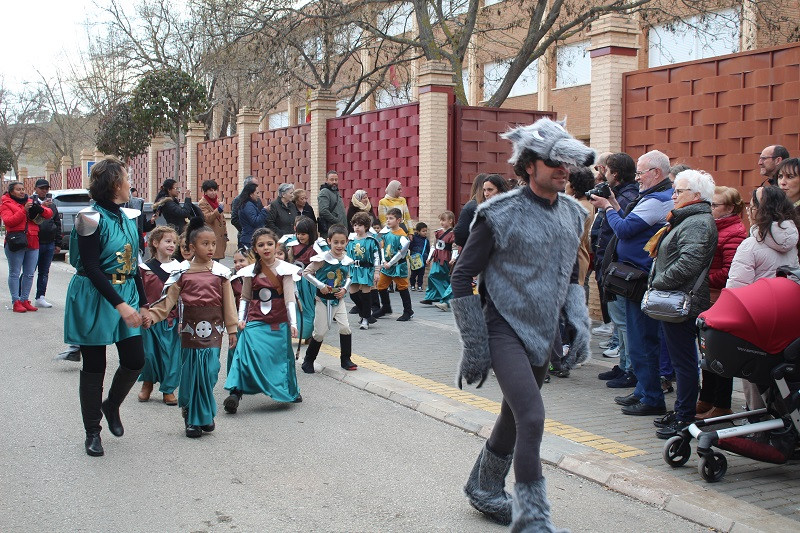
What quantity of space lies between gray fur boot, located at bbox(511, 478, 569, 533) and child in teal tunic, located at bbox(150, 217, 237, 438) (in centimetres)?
305

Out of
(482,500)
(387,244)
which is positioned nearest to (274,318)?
(482,500)

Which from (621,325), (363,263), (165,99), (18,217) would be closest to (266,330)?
(621,325)

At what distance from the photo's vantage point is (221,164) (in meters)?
28.0

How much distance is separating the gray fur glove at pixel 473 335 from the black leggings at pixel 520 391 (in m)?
0.07

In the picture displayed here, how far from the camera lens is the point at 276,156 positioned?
79.3 ft

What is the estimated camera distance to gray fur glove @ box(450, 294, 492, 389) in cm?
428

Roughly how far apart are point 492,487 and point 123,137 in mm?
30065

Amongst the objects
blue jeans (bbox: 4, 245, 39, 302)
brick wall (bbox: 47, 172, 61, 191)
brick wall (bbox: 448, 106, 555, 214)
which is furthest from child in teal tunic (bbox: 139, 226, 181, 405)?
→ brick wall (bbox: 47, 172, 61, 191)

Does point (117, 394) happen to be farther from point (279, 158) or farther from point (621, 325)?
point (279, 158)

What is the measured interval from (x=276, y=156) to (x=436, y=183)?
819 cm

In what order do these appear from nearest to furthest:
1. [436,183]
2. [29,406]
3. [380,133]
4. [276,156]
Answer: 1. [29,406]
2. [436,183]
3. [380,133]
4. [276,156]

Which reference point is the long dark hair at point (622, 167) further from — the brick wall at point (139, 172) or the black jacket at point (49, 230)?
the brick wall at point (139, 172)

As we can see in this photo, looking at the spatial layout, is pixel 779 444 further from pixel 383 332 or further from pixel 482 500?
pixel 383 332

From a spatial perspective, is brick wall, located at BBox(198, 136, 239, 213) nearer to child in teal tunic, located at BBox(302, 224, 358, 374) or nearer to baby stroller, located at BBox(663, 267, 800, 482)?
child in teal tunic, located at BBox(302, 224, 358, 374)
